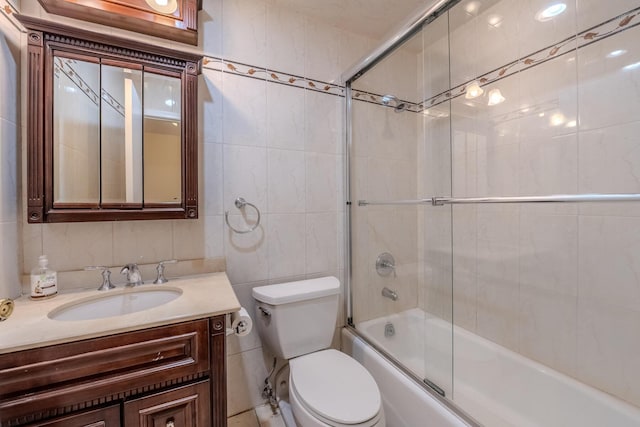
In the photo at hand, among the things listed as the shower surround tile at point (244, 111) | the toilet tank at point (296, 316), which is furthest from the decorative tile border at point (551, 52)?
the toilet tank at point (296, 316)

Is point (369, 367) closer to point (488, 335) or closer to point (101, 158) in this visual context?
point (488, 335)

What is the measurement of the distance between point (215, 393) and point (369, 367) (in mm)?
887

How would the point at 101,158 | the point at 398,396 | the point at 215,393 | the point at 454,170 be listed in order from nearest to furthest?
the point at 215,393 < the point at 101,158 < the point at 398,396 < the point at 454,170

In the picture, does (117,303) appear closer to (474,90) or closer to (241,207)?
(241,207)

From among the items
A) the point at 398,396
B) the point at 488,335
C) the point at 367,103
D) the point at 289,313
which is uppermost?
the point at 367,103

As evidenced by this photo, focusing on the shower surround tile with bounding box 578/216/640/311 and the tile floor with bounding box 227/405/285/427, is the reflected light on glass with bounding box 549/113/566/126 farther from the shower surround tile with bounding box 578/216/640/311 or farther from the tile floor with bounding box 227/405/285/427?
the tile floor with bounding box 227/405/285/427

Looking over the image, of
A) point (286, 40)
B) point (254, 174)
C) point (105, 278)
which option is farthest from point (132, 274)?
point (286, 40)

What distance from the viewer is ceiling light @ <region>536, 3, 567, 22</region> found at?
1.23m

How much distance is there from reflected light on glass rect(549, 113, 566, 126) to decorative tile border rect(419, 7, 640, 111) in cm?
28

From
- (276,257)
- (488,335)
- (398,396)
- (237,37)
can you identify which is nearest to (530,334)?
(488,335)

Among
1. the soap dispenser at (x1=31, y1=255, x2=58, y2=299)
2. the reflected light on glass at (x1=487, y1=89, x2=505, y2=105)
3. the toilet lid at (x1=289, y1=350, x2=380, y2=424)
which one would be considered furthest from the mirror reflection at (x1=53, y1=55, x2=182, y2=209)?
the reflected light on glass at (x1=487, y1=89, x2=505, y2=105)

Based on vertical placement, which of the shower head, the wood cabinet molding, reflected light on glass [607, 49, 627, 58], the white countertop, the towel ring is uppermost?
the wood cabinet molding

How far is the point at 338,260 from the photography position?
1750 millimetres

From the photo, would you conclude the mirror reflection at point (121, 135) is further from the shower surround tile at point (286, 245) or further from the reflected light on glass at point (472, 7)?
the reflected light on glass at point (472, 7)
